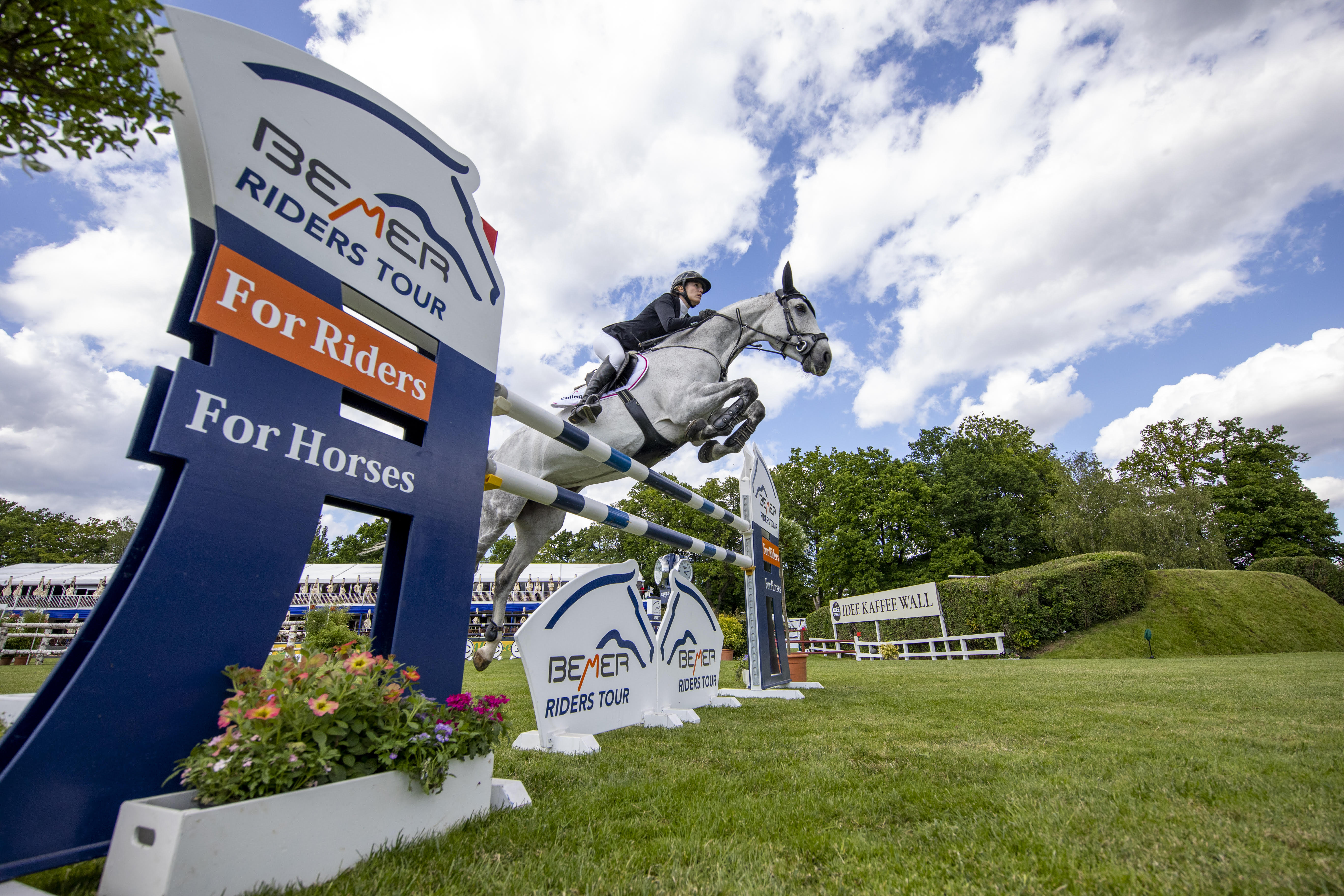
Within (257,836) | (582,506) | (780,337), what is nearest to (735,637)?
(780,337)

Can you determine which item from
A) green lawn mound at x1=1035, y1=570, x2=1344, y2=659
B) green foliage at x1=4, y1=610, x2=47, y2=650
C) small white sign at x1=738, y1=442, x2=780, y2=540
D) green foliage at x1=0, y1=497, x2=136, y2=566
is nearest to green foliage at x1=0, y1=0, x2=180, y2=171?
small white sign at x1=738, y1=442, x2=780, y2=540

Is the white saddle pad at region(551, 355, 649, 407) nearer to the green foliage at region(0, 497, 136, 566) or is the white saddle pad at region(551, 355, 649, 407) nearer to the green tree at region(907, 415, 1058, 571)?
the green tree at region(907, 415, 1058, 571)

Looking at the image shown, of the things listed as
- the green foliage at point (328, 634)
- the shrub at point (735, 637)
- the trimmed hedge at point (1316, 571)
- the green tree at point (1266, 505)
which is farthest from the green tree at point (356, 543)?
the green tree at point (1266, 505)

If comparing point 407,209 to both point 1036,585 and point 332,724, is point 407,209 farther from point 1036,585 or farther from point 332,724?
point 1036,585

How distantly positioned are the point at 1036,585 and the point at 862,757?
48.7 feet

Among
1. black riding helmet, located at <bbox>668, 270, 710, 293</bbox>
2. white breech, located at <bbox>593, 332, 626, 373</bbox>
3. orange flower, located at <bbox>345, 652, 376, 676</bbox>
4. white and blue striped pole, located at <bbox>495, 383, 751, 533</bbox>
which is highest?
black riding helmet, located at <bbox>668, 270, 710, 293</bbox>

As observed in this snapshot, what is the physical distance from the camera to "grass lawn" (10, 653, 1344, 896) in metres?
1.08

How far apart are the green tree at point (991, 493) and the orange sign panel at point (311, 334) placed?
26.2 m

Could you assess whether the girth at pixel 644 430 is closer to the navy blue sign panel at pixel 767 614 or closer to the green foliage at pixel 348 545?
the navy blue sign panel at pixel 767 614

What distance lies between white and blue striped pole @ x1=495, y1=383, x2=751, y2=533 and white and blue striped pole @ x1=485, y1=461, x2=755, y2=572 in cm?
17

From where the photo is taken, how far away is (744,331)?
14.2 ft

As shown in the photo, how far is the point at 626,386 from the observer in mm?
3613

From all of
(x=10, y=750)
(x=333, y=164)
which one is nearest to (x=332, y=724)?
(x=10, y=750)

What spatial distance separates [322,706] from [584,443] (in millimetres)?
1677
